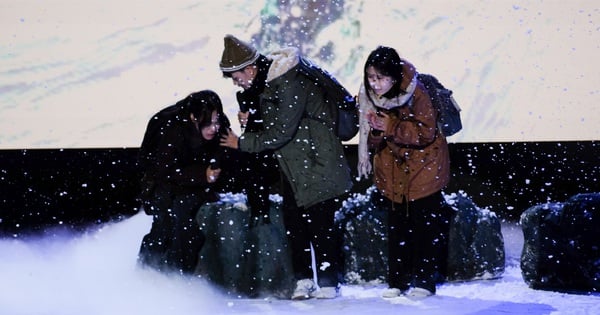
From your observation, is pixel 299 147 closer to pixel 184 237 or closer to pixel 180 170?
pixel 180 170

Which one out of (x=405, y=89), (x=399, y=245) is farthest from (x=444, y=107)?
(x=399, y=245)

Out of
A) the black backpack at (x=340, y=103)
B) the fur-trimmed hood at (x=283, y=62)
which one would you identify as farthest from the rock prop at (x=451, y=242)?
the fur-trimmed hood at (x=283, y=62)

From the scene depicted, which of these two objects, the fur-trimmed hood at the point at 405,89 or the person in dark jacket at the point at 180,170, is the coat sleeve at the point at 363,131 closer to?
the fur-trimmed hood at the point at 405,89

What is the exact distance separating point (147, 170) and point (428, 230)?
1.61 m

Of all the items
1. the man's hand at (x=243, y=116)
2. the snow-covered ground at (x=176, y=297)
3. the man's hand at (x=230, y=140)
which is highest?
the man's hand at (x=243, y=116)

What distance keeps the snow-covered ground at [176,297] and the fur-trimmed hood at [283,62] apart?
1238 mm

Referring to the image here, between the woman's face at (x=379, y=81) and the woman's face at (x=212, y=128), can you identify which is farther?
the woman's face at (x=212, y=128)

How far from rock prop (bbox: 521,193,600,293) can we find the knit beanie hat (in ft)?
6.35

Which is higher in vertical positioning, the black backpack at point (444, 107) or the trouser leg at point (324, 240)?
the black backpack at point (444, 107)

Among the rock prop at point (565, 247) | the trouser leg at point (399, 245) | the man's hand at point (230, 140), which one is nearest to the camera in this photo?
the man's hand at point (230, 140)

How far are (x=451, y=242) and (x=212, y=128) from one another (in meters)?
1.63

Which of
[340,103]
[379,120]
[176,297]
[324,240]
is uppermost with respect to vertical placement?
[340,103]

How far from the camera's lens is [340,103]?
15.9 feet

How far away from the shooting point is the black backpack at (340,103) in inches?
189
